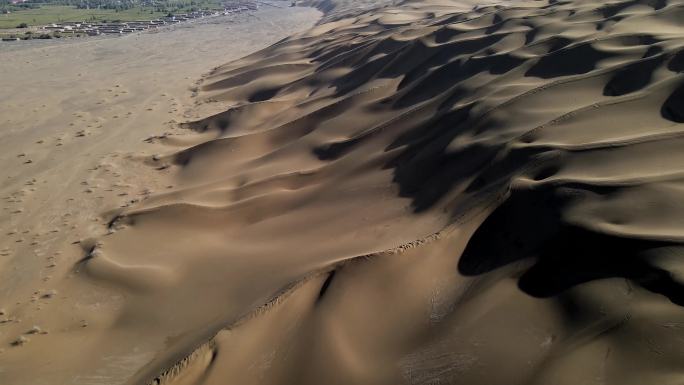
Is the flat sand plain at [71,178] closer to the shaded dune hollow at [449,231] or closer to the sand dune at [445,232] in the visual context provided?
the sand dune at [445,232]

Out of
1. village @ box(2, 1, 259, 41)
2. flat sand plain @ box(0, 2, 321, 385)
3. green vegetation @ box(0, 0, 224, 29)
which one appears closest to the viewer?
flat sand plain @ box(0, 2, 321, 385)

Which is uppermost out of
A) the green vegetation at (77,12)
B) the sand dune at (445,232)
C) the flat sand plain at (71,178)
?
the green vegetation at (77,12)

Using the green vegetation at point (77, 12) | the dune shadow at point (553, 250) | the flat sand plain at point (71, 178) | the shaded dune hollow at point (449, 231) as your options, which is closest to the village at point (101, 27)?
the green vegetation at point (77, 12)

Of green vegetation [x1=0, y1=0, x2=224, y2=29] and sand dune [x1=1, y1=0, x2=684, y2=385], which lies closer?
sand dune [x1=1, y1=0, x2=684, y2=385]

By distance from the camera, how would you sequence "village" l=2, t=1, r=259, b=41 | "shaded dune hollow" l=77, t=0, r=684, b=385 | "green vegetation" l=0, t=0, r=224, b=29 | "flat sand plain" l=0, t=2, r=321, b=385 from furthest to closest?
"green vegetation" l=0, t=0, r=224, b=29, "village" l=2, t=1, r=259, b=41, "flat sand plain" l=0, t=2, r=321, b=385, "shaded dune hollow" l=77, t=0, r=684, b=385

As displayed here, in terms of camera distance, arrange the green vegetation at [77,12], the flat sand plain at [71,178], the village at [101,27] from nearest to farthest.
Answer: the flat sand plain at [71,178] → the village at [101,27] → the green vegetation at [77,12]

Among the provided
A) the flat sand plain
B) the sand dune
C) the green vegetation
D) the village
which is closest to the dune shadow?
the sand dune

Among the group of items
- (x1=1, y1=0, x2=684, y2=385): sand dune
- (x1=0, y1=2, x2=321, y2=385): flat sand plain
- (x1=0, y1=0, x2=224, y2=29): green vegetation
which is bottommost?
(x1=0, y1=2, x2=321, y2=385): flat sand plain

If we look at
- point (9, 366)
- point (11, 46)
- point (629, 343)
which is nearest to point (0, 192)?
point (9, 366)

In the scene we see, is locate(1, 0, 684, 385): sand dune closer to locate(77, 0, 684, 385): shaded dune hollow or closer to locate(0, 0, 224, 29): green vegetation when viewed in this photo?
locate(77, 0, 684, 385): shaded dune hollow
